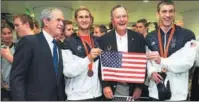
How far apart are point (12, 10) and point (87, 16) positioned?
47.8 ft

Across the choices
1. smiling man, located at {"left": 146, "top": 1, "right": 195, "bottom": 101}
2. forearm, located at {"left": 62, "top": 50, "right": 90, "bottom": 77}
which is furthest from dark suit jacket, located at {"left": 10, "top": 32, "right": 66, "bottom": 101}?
smiling man, located at {"left": 146, "top": 1, "right": 195, "bottom": 101}

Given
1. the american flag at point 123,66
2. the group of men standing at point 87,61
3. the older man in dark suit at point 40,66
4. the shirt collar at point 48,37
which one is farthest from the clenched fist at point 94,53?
the shirt collar at point 48,37

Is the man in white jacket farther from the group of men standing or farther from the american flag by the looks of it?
the american flag

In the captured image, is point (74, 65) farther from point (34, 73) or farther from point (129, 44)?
point (129, 44)

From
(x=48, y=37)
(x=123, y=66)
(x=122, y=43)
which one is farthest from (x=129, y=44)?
(x=48, y=37)

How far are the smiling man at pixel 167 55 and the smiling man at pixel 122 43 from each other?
146 millimetres

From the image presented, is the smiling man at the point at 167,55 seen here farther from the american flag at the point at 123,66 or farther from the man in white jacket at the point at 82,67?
the man in white jacket at the point at 82,67

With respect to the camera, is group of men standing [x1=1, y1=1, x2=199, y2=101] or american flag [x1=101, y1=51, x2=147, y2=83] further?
american flag [x1=101, y1=51, x2=147, y2=83]

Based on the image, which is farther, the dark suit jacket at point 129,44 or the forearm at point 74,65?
the dark suit jacket at point 129,44

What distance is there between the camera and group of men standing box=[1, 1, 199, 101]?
10.6 ft

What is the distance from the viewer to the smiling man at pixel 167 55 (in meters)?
3.42

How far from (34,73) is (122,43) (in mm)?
1015

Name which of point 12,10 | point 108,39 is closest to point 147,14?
point 12,10

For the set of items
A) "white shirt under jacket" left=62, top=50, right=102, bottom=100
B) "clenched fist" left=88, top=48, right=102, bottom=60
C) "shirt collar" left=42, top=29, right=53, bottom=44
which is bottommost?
"white shirt under jacket" left=62, top=50, right=102, bottom=100
